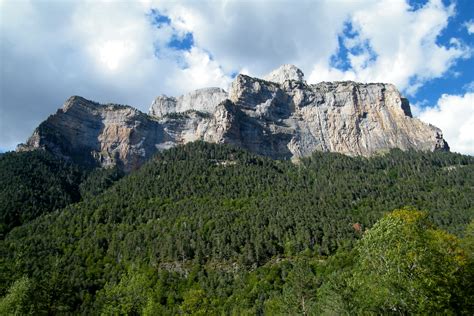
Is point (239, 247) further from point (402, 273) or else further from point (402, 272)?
point (402, 273)

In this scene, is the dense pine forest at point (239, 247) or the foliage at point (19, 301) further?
the foliage at point (19, 301)

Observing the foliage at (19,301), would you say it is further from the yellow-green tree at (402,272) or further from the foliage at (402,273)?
the yellow-green tree at (402,272)

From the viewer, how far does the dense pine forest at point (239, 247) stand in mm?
36469

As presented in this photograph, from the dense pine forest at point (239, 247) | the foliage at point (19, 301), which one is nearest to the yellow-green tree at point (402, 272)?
the dense pine forest at point (239, 247)

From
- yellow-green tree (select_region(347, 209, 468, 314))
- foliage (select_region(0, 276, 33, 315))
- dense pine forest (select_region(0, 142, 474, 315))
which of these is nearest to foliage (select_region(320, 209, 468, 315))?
yellow-green tree (select_region(347, 209, 468, 314))

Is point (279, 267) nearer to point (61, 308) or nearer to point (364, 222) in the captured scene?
point (364, 222)

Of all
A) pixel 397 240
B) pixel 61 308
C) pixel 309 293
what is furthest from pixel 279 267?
pixel 397 240

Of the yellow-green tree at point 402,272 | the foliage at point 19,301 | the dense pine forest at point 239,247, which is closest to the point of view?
the yellow-green tree at point 402,272

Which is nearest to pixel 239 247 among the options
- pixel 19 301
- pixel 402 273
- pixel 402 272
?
pixel 19 301

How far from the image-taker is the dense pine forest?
120 ft

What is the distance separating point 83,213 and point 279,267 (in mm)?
94847

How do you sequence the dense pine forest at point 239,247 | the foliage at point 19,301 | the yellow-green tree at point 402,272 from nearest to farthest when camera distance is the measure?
the yellow-green tree at point 402,272 < the dense pine forest at point 239,247 < the foliage at point 19,301

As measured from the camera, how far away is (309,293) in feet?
211

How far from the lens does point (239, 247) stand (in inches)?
5177
